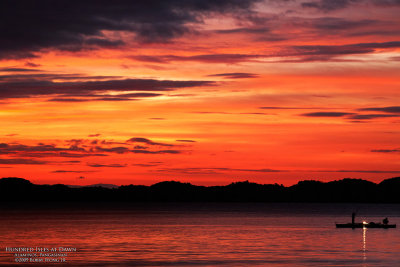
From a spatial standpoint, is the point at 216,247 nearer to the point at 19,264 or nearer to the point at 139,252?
the point at 139,252

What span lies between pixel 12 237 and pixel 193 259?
49545mm

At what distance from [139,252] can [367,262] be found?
3091 cm

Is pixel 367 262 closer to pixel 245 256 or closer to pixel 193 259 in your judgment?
pixel 245 256

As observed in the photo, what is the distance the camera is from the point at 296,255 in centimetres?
9612

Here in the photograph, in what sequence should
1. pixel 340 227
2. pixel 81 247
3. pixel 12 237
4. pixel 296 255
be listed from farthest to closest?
pixel 340 227 < pixel 12 237 < pixel 81 247 < pixel 296 255

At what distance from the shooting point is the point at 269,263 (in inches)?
3374

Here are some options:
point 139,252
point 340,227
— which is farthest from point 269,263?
point 340,227

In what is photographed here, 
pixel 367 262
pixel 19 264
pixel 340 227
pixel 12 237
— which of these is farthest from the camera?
pixel 340 227

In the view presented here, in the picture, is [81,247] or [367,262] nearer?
[367,262]

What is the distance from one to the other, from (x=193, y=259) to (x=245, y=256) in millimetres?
8529

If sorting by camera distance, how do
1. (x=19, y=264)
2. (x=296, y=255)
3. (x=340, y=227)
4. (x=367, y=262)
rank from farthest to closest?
(x=340, y=227) → (x=296, y=255) → (x=367, y=262) → (x=19, y=264)

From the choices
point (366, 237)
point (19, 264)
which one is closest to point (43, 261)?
point (19, 264)

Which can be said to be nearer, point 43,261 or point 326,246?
point 43,261

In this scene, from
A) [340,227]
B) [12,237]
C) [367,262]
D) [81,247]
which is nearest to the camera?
[367,262]
